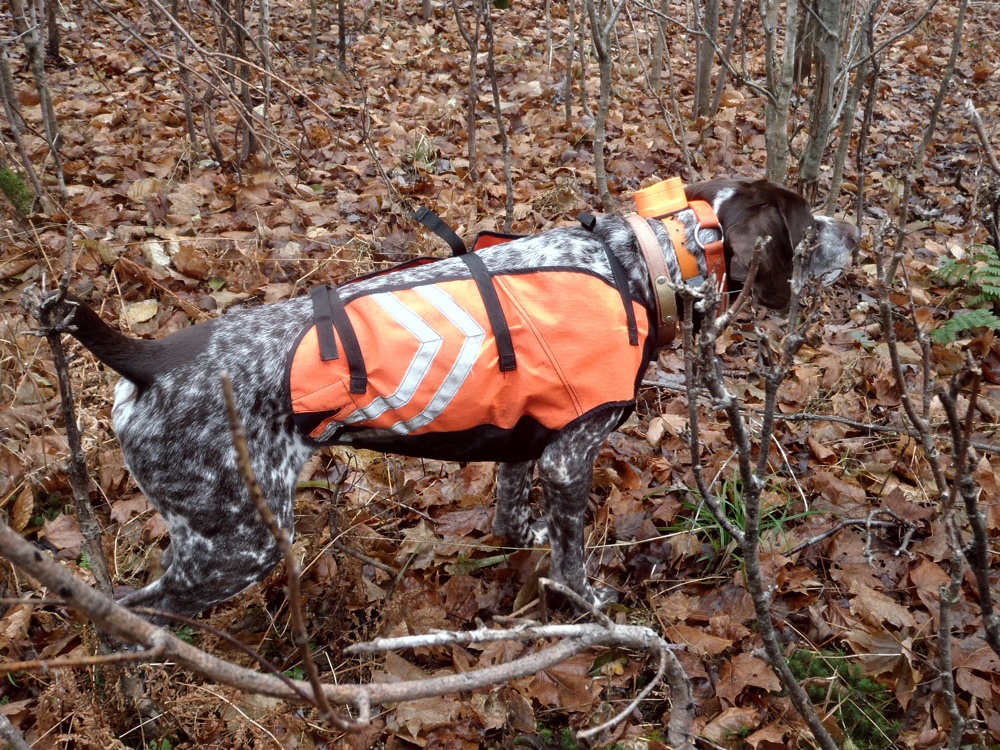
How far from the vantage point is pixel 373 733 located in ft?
9.64

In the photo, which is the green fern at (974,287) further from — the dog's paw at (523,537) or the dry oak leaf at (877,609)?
the dog's paw at (523,537)

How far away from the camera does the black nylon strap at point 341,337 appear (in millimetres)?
2658

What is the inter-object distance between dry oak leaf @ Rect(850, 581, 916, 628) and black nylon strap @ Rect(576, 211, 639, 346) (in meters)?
1.57

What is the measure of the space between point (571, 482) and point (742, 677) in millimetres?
1043

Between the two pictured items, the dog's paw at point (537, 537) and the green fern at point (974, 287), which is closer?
the dog's paw at point (537, 537)

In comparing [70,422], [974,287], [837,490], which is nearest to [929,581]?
[837,490]

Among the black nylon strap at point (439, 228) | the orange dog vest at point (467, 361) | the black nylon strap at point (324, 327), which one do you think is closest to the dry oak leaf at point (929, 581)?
the orange dog vest at point (467, 361)

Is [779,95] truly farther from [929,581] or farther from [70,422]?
[70,422]

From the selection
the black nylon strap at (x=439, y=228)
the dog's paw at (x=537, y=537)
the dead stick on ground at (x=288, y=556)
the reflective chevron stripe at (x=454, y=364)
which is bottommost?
the dog's paw at (x=537, y=537)

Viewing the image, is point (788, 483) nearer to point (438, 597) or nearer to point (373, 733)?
point (438, 597)

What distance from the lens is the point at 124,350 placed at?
2.66 meters

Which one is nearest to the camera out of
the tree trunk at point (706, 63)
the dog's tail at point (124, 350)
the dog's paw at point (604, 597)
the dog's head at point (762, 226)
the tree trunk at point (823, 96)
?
the dog's tail at point (124, 350)

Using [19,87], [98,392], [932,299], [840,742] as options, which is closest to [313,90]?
[19,87]

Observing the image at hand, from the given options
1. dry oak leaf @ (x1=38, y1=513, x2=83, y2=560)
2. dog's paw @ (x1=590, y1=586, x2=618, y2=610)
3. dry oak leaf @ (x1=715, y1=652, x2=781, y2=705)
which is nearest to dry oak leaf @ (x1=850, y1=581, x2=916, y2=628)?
dry oak leaf @ (x1=715, y1=652, x2=781, y2=705)
